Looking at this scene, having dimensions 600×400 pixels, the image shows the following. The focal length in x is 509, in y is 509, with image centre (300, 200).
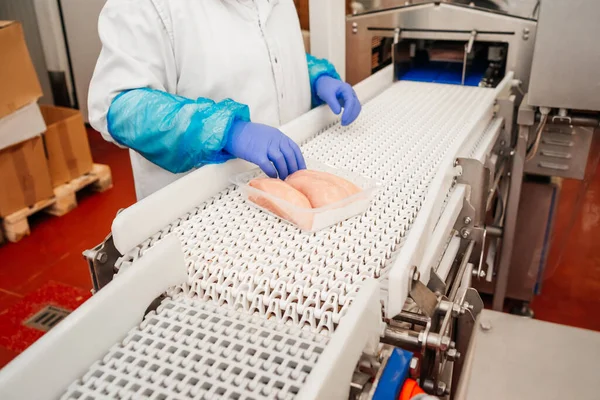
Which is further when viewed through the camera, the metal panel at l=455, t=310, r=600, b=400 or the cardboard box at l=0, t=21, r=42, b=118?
the cardboard box at l=0, t=21, r=42, b=118

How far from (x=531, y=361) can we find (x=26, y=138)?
2707 mm

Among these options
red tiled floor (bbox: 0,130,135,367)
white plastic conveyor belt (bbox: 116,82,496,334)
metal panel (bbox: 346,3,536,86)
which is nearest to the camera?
white plastic conveyor belt (bbox: 116,82,496,334)

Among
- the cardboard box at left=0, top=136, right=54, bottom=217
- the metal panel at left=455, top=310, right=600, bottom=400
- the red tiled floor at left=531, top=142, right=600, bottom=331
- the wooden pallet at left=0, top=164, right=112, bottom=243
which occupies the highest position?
the cardboard box at left=0, top=136, right=54, bottom=217

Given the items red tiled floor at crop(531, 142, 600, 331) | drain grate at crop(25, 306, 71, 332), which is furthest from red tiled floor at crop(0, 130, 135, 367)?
red tiled floor at crop(531, 142, 600, 331)

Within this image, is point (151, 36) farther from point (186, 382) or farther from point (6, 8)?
point (6, 8)

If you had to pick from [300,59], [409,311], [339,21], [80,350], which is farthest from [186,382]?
[339,21]

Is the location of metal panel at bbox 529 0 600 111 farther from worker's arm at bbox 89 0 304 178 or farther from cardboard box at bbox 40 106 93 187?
cardboard box at bbox 40 106 93 187

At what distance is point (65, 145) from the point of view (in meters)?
3.12

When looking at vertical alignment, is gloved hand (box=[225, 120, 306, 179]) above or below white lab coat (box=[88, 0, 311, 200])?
below

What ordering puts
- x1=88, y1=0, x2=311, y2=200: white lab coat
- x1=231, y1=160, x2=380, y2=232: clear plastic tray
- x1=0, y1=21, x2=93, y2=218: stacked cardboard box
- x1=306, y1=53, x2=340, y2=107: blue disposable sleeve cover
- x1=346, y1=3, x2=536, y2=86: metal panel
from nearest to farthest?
x1=231, y1=160, x2=380, y2=232: clear plastic tray < x1=88, y1=0, x2=311, y2=200: white lab coat < x1=306, y1=53, x2=340, y2=107: blue disposable sleeve cover < x1=346, y1=3, x2=536, y2=86: metal panel < x1=0, y1=21, x2=93, y2=218: stacked cardboard box

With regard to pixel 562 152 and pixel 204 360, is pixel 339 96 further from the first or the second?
pixel 204 360

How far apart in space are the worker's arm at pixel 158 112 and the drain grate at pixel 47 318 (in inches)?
51.7

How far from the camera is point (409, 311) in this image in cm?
85

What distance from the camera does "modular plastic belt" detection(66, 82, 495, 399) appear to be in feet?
2.13
